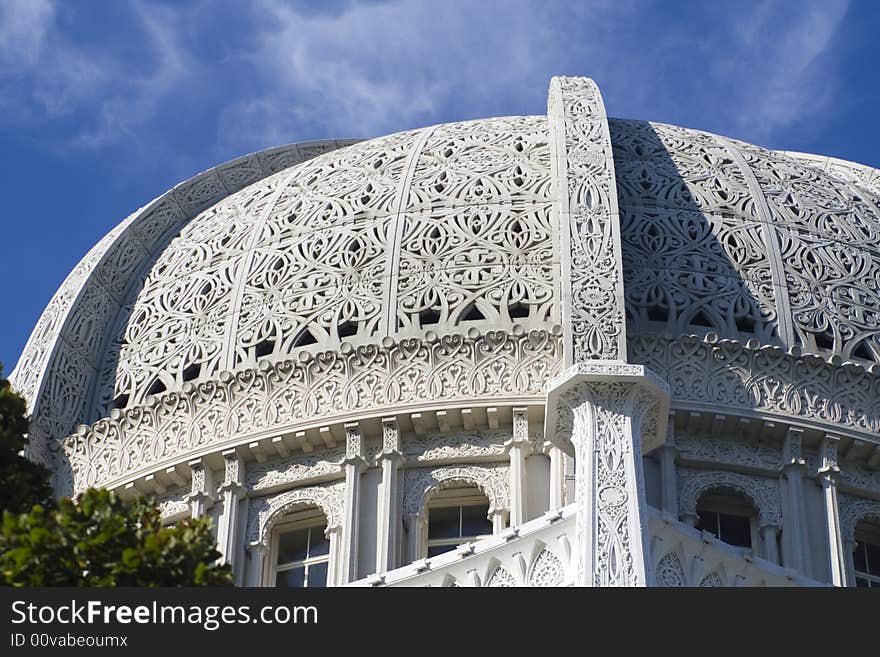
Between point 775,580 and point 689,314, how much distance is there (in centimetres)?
554

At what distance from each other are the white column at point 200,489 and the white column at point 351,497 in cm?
177

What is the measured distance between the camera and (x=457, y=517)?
1027 inches

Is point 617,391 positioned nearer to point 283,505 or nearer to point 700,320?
point 700,320

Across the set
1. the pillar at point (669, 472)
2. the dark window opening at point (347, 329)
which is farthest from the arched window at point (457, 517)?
the dark window opening at point (347, 329)

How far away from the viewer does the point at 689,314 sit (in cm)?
2648

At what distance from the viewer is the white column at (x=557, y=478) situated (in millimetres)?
25094

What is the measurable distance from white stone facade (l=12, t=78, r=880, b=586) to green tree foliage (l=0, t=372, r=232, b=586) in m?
9.62

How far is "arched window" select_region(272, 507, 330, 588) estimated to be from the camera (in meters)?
26.0

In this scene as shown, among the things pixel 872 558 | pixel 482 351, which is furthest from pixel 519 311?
pixel 872 558

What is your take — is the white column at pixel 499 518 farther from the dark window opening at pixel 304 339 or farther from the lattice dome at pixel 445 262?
the dark window opening at pixel 304 339

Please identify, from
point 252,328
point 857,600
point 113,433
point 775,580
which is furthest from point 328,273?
point 857,600

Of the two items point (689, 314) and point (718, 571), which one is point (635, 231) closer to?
point (689, 314)

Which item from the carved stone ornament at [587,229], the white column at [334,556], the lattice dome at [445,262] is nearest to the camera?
the carved stone ornament at [587,229]

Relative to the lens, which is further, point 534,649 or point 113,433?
point 113,433
